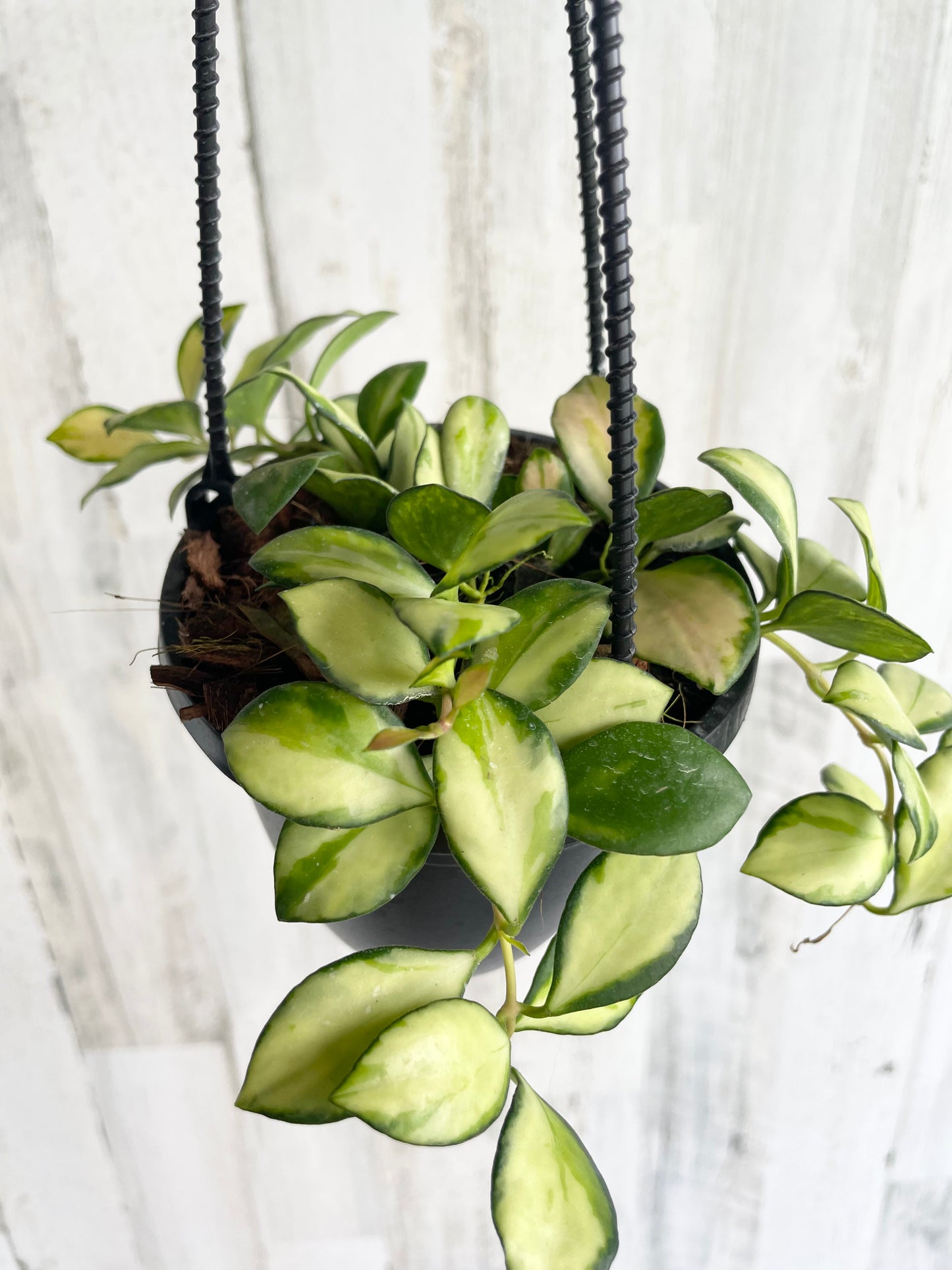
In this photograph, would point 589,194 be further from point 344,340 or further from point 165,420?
point 165,420

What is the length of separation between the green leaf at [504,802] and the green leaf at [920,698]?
26 cm

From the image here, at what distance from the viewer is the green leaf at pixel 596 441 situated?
443mm

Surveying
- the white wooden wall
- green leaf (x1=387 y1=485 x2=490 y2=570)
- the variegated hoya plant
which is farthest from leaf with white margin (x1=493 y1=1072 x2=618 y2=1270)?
the white wooden wall

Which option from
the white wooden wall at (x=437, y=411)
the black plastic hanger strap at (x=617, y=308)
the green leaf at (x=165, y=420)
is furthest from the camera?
the white wooden wall at (x=437, y=411)

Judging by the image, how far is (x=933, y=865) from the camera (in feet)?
1.61

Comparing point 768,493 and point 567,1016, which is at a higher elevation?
point 768,493

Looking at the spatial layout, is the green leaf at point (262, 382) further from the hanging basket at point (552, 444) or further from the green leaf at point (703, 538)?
the green leaf at point (703, 538)

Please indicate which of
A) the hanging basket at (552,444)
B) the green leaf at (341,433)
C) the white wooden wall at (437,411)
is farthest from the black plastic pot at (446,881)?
the white wooden wall at (437,411)

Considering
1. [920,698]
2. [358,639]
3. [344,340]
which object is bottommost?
[920,698]

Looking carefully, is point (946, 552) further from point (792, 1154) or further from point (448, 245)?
point (792, 1154)

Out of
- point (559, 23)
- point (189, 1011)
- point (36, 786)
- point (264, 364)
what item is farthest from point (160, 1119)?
point (559, 23)

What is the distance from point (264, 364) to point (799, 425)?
1.41 ft

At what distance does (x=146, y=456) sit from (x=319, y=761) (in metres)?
0.25

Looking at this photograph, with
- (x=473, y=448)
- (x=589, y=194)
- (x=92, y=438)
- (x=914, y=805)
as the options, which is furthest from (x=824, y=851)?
(x=92, y=438)
